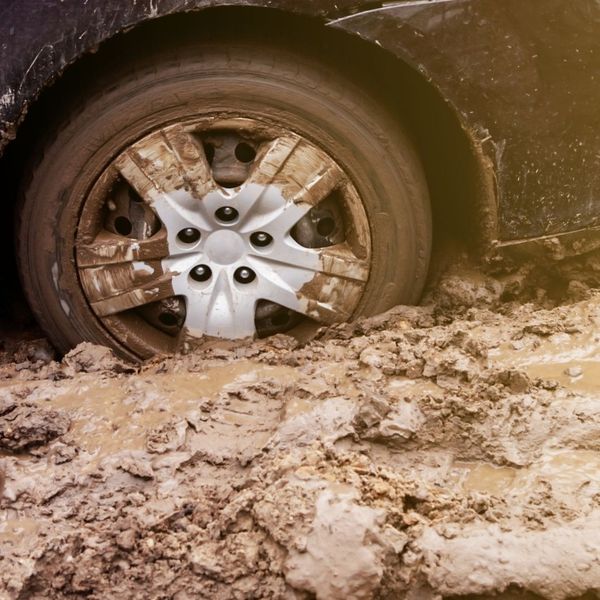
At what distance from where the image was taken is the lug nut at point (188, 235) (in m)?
2.54

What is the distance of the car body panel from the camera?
2.22m

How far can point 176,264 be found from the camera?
8.46ft

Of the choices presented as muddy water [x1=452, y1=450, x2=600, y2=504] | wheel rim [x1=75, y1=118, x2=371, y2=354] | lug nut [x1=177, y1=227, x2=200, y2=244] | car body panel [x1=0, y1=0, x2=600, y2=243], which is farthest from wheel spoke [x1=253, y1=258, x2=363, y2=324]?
muddy water [x1=452, y1=450, x2=600, y2=504]

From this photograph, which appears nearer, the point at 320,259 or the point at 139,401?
the point at 139,401

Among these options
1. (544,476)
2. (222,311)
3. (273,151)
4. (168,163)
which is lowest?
(544,476)

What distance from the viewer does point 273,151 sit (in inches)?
98.0

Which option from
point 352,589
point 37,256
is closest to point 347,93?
point 37,256

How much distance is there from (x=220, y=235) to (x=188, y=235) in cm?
11

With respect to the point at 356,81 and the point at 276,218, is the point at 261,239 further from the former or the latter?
the point at 356,81

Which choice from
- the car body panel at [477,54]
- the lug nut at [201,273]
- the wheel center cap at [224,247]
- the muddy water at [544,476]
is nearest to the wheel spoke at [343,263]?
the wheel center cap at [224,247]

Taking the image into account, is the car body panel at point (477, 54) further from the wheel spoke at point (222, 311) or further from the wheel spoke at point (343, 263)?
the wheel spoke at point (222, 311)

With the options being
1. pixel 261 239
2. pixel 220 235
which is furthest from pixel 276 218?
pixel 220 235

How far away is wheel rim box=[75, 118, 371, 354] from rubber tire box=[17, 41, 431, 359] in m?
0.04

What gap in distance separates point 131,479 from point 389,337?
97 cm
